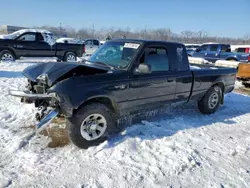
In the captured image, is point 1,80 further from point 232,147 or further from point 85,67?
point 232,147

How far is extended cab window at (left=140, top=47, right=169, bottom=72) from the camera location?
4.49 meters

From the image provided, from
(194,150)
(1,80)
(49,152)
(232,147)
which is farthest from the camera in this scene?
(1,80)

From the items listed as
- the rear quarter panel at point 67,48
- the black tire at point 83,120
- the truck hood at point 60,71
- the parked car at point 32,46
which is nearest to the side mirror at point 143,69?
the truck hood at point 60,71

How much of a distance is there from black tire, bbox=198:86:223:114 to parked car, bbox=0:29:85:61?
10875mm

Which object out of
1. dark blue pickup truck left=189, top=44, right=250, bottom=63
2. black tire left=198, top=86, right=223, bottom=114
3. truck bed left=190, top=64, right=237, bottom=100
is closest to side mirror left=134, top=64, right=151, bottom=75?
truck bed left=190, top=64, right=237, bottom=100

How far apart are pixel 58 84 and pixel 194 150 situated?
2.52 metres

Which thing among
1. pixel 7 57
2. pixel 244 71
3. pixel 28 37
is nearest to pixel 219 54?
pixel 244 71

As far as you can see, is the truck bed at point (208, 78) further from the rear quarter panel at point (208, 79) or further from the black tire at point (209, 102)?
the black tire at point (209, 102)

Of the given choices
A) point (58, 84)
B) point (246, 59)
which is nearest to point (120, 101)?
point (58, 84)

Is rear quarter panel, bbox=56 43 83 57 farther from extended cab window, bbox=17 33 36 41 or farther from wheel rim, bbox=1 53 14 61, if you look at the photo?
wheel rim, bbox=1 53 14 61

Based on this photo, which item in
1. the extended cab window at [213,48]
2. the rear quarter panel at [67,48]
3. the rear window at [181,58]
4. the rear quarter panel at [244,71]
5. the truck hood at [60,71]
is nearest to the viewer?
the truck hood at [60,71]

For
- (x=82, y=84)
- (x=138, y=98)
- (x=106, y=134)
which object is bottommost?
(x=106, y=134)

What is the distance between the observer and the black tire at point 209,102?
594cm

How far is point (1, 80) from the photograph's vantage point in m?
8.31
